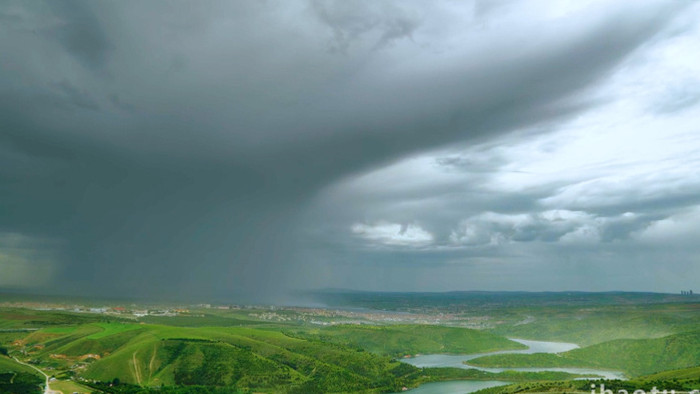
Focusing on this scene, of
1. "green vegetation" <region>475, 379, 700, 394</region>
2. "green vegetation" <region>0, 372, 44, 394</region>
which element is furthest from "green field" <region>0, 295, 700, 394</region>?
"green vegetation" <region>475, 379, 700, 394</region>

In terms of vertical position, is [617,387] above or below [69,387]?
above

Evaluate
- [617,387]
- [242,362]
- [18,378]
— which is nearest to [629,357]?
[617,387]

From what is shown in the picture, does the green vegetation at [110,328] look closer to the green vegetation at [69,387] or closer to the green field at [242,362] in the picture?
the green field at [242,362]

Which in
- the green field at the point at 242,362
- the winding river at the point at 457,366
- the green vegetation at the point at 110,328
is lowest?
the winding river at the point at 457,366

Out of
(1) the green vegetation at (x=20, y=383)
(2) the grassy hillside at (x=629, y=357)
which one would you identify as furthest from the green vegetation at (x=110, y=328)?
(2) the grassy hillside at (x=629, y=357)

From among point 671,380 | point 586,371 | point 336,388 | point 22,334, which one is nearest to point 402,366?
point 336,388

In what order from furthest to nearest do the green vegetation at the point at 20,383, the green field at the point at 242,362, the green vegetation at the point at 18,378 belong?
the green field at the point at 242,362 → the green vegetation at the point at 18,378 → the green vegetation at the point at 20,383

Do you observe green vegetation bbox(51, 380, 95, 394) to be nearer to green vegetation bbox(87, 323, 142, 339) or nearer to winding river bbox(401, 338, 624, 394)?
green vegetation bbox(87, 323, 142, 339)

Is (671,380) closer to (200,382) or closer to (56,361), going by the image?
(200,382)

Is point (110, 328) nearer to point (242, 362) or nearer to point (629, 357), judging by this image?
point (242, 362)
